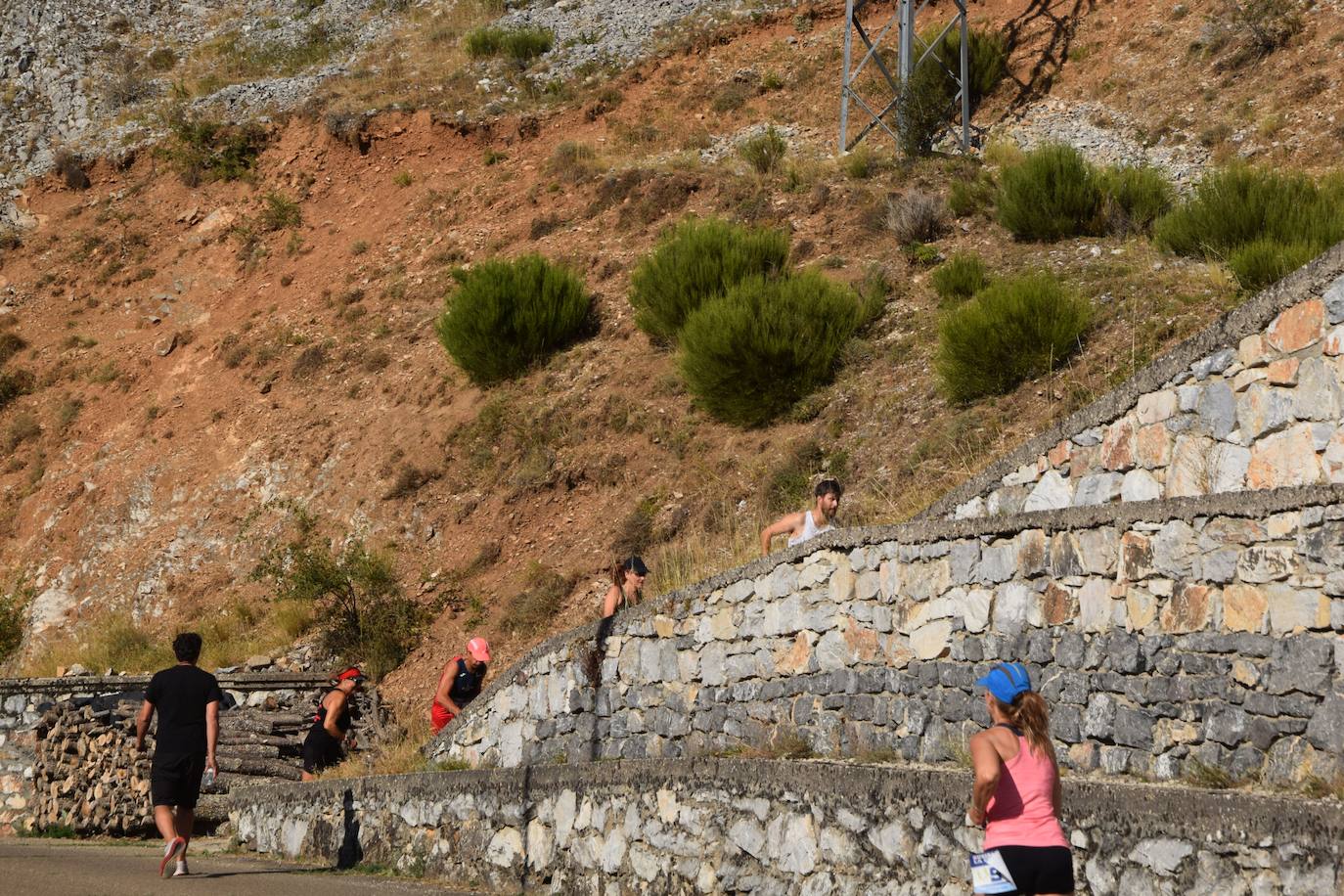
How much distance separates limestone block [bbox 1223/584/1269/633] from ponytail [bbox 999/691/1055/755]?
3.70 ft

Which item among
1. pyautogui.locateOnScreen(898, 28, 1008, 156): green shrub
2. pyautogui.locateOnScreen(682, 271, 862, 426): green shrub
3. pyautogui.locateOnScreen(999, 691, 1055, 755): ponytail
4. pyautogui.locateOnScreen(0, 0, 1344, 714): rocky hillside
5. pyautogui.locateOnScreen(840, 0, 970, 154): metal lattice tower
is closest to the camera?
pyautogui.locateOnScreen(999, 691, 1055, 755): ponytail

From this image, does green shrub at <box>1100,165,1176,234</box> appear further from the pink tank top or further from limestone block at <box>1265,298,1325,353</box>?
the pink tank top

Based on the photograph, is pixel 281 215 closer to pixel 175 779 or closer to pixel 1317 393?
pixel 175 779

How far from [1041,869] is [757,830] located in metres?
2.43

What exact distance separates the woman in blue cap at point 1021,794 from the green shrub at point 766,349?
1228cm

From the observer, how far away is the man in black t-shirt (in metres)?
9.04

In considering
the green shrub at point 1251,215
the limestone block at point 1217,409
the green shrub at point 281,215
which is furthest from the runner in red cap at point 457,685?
the green shrub at point 281,215

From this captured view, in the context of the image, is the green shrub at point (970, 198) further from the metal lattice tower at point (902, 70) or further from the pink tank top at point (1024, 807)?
the pink tank top at point (1024, 807)

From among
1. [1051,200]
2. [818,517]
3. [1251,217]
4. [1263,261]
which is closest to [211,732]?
[818,517]

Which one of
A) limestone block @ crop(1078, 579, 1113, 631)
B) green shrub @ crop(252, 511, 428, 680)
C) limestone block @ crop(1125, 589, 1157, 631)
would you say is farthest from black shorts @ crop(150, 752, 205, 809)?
green shrub @ crop(252, 511, 428, 680)

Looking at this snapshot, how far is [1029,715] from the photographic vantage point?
5152 millimetres


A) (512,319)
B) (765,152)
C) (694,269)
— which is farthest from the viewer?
(765,152)

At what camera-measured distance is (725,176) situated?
24.5 metres

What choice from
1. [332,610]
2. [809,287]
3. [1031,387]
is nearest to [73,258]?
[332,610]
